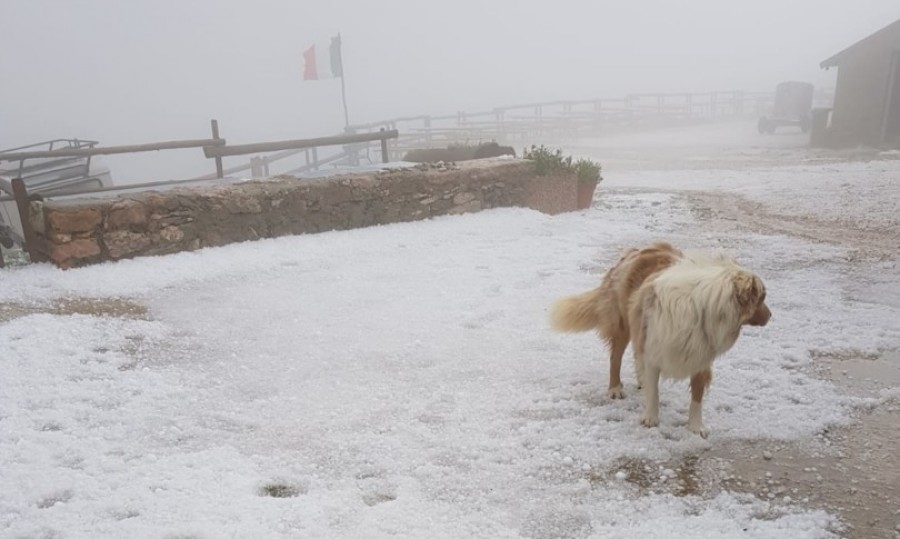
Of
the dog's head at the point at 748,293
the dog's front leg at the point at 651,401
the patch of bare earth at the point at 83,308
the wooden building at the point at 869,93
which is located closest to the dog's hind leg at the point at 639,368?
the dog's front leg at the point at 651,401

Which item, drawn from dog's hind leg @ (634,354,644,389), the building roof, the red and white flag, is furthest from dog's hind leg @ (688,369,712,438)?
the building roof

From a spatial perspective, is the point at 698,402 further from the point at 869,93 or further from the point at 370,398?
the point at 869,93

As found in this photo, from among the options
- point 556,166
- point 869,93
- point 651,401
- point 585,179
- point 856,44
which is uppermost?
point 856,44

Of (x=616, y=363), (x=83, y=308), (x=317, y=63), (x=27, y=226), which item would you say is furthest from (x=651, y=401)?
(x=317, y=63)

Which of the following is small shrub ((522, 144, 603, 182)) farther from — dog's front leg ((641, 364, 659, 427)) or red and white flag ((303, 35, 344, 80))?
red and white flag ((303, 35, 344, 80))

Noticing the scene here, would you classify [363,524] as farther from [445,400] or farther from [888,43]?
[888,43]

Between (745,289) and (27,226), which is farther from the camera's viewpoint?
(27,226)

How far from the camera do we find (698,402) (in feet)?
9.71

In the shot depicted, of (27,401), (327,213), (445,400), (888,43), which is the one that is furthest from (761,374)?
(888,43)

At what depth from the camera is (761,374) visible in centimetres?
365

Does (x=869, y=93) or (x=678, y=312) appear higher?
(x=869, y=93)

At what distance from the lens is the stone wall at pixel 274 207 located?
18.1ft

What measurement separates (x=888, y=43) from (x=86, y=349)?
859 inches

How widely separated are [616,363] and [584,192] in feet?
20.3
